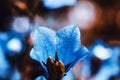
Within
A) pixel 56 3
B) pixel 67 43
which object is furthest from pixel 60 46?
pixel 56 3

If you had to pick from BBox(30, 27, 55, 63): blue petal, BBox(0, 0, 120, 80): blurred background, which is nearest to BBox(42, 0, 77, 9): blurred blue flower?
BBox(0, 0, 120, 80): blurred background

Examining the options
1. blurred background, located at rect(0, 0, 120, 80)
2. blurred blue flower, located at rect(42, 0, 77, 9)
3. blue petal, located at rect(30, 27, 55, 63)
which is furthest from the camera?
blurred blue flower, located at rect(42, 0, 77, 9)

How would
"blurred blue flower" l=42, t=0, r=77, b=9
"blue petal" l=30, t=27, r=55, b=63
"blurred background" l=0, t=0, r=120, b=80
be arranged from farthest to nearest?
1. "blurred blue flower" l=42, t=0, r=77, b=9
2. "blurred background" l=0, t=0, r=120, b=80
3. "blue petal" l=30, t=27, r=55, b=63

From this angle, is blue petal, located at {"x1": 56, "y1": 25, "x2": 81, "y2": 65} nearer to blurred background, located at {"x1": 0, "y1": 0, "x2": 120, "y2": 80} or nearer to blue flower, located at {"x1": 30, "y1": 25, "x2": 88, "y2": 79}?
blue flower, located at {"x1": 30, "y1": 25, "x2": 88, "y2": 79}

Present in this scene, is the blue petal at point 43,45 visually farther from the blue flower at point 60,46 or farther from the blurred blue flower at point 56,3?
the blurred blue flower at point 56,3

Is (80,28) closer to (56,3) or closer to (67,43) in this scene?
(56,3)

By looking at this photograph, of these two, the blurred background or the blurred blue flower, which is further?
the blurred blue flower

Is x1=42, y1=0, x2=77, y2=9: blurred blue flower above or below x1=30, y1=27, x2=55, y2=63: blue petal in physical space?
below

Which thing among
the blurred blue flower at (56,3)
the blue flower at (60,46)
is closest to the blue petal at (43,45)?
the blue flower at (60,46)
